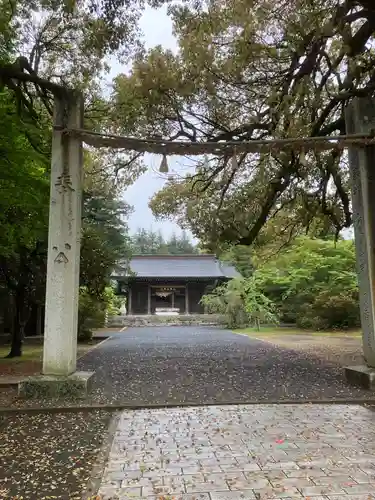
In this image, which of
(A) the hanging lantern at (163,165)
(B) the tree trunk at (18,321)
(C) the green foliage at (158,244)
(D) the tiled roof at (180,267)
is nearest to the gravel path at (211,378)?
(B) the tree trunk at (18,321)

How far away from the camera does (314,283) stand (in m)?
21.1

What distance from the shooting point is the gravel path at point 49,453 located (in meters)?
2.96

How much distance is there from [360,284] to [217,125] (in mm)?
4298

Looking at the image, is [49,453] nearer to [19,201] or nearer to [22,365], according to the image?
[19,201]

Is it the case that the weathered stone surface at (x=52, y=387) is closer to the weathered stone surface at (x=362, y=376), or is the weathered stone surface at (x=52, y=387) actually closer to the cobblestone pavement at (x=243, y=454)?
the cobblestone pavement at (x=243, y=454)

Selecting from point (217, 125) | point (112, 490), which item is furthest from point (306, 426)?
point (217, 125)

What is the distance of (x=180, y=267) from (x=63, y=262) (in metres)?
27.2

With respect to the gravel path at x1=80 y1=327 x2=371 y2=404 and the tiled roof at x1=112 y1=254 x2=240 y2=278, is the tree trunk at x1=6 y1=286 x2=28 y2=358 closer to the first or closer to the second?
the gravel path at x1=80 y1=327 x2=371 y2=404

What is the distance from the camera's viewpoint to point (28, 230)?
330 inches

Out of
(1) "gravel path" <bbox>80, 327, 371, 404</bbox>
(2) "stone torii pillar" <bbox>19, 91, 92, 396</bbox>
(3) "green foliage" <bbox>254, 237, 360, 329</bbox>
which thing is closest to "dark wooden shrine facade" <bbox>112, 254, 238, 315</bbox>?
(3) "green foliage" <bbox>254, 237, 360, 329</bbox>

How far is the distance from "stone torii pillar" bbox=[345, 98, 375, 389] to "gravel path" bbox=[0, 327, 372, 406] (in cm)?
53

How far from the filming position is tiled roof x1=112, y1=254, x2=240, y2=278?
3048cm

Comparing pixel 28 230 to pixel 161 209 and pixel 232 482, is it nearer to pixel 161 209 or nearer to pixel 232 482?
pixel 161 209

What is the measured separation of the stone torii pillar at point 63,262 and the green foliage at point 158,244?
52573 millimetres
